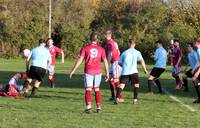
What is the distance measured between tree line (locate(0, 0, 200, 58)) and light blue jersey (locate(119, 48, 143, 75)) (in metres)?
40.4

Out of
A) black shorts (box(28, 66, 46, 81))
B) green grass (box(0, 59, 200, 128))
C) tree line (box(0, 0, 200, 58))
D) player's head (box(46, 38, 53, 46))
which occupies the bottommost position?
green grass (box(0, 59, 200, 128))

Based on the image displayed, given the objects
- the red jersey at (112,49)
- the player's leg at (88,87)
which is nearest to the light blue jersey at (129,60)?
the red jersey at (112,49)

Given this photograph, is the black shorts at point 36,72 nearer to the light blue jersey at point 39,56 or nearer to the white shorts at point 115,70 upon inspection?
the light blue jersey at point 39,56

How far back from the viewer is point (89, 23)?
63375mm

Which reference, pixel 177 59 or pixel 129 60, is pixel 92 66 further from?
pixel 177 59

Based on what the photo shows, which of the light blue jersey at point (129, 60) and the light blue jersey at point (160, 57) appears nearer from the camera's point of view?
the light blue jersey at point (129, 60)

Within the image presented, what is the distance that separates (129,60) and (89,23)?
48.4 meters

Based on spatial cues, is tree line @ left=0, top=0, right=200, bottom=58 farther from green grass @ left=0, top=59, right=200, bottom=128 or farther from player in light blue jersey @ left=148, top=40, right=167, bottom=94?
green grass @ left=0, top=59, right=200, bottom=128

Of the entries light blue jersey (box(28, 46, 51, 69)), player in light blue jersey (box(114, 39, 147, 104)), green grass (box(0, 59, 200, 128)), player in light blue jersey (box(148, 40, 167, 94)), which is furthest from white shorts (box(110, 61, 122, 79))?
player in light blue jersey (box(148, 40, 167, 94))

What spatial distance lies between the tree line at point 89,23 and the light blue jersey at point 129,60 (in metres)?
40.4

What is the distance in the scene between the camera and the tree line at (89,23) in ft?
191

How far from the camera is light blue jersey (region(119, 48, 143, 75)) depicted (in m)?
15.3

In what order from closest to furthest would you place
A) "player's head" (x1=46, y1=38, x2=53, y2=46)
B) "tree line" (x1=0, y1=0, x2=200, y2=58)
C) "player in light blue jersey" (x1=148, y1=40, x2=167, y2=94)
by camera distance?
1. "player in light blue jersey" (x1=148, y1=40, x2=167, y2=94)
2. "player's head" (x1=46, y1=38, x2=53, y2=46)
3. "tree line" (x1=0, y1=0, x2=200, y2=58)

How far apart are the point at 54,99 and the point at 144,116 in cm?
458
